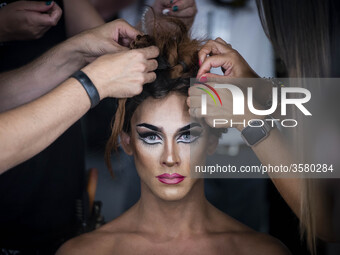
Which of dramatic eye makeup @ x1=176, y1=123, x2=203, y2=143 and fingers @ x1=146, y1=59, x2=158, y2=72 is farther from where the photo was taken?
dramatic eye makeup @ x1=176, y1=123, x2=203, y2=143

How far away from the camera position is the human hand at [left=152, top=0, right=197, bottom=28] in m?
1.70

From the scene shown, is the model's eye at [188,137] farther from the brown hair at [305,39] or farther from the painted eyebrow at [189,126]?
the brown hair at [305,39]

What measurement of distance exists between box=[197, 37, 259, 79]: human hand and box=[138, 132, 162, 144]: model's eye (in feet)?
0.95

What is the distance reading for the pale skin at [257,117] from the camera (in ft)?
5.02

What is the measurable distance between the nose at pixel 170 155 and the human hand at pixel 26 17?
72 centimetres

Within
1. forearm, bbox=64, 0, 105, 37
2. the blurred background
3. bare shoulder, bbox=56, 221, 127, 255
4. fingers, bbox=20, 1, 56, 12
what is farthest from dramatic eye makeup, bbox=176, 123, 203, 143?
fingers, bbox=20, 1, 56, 12

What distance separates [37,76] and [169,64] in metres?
0.57

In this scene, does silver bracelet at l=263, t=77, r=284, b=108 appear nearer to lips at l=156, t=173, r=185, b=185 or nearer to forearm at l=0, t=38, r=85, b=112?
lips at l=156, t=173, r=185, b=185

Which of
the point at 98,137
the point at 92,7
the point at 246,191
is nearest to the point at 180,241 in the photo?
the point at 246,191

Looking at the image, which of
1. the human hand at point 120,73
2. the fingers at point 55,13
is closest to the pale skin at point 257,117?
the human hand at point 120,73

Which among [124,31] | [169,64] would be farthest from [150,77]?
[124,31]

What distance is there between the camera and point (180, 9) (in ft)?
5.59

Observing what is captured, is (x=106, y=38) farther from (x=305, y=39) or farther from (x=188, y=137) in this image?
(x=305, y=39)

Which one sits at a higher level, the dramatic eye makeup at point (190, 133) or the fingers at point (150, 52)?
the fingers at point (150, 52)
